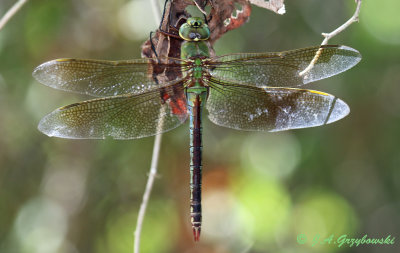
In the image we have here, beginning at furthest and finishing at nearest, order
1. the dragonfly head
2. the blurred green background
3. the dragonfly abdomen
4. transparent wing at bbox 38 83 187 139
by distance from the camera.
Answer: the blurred green background < the dragonfly abdomen < transparent wing at bbox 38 83 187 139 < the dragonfly head

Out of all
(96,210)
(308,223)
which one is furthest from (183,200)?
(308,223)

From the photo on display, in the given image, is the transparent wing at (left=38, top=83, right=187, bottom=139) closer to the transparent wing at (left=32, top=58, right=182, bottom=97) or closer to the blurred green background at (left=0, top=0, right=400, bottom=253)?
the transparent wing at (left=32, top=58, right=182, bottom=97)

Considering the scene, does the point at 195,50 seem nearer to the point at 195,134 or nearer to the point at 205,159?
the point at 195,134

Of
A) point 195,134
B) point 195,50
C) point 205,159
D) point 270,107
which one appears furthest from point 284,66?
point 205,159

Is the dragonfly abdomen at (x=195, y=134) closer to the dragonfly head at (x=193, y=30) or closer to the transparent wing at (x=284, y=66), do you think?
the transparent wing at (x=284, y=66)

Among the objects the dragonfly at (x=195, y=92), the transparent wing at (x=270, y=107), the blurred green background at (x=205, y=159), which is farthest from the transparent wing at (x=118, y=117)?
the blurred green background at (x=205, y=159)

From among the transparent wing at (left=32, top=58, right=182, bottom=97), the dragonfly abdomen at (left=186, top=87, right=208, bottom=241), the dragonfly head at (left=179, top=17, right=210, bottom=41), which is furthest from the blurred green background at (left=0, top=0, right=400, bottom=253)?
the dragonfly head at (left=179, top=17, right=210, bottom=41)

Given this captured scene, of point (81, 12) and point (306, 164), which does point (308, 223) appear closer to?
point (306, 164)

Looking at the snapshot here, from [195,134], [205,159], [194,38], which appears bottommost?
[205,159]
